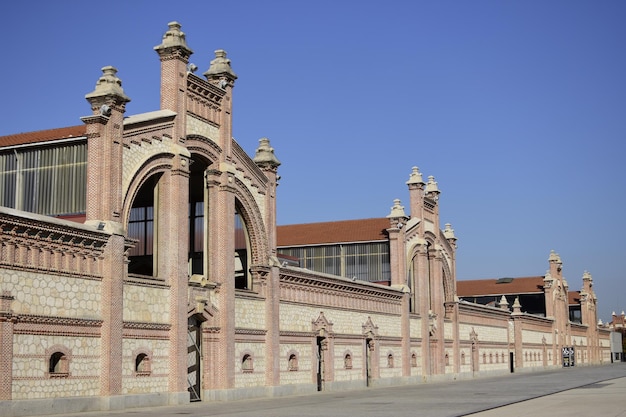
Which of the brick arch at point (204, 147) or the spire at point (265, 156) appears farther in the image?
the spire at point (265, 156)

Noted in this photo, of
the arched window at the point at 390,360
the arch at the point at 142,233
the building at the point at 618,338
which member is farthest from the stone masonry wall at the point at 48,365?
the building at the point at 618,338

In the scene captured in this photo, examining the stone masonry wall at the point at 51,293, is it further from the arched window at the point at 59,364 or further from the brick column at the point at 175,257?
the brick column at the point at 175,257

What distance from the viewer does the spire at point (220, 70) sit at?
38.0m

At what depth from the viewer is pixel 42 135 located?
3431 centimetres

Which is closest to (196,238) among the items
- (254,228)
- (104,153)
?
(254,228)

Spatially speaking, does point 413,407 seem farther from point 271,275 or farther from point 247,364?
point 271,275

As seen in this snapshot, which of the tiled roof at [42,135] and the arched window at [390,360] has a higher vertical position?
the tiled roof at [42,135]

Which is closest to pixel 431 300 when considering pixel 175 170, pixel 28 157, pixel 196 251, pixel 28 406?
pixel 196 251

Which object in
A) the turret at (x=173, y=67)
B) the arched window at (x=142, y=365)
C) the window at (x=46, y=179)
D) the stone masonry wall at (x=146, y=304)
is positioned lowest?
the arched window at (x=142, y=365)

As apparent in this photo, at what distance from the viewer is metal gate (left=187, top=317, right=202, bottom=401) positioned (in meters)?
34.9

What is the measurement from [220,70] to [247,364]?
13.3 m

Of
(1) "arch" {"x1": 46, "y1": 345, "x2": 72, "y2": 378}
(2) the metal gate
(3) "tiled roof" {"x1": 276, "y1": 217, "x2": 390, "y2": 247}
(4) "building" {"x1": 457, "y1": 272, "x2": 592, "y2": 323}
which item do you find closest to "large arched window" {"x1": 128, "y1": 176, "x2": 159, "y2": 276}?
(2) the metal gate

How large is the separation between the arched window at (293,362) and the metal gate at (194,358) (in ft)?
23.7

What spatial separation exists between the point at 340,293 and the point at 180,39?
61.4 feet
